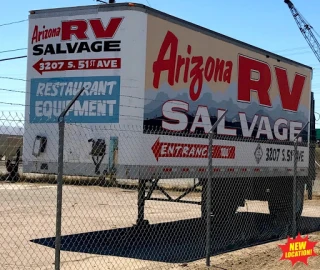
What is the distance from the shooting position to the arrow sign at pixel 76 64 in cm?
907

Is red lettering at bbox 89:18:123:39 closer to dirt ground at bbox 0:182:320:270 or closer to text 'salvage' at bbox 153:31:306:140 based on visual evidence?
text 'salvage' at bbox 153:31:306:140

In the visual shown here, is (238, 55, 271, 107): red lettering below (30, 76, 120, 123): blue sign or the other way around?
the other way around

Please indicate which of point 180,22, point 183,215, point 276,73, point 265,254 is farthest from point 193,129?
point 183,215

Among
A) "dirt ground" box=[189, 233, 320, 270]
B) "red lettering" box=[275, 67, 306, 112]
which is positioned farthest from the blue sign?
"red lettering" box=[275, 67, 306, 112]

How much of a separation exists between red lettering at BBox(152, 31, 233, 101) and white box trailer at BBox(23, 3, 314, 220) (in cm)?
2

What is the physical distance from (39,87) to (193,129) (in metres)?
2.91

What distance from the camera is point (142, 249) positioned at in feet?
31.8

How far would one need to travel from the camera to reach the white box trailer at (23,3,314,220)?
8.99 m

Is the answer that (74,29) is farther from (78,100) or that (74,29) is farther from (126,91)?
(126,91)

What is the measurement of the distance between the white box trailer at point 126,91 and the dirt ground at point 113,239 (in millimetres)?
1366

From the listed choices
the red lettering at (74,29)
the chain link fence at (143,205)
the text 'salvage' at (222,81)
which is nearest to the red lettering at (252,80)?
the text 'salvage' at (222,81)

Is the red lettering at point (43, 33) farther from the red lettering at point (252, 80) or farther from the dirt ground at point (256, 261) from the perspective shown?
the dirt ground at point (256, 261)

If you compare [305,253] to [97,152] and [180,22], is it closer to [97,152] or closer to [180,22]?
[97,152]

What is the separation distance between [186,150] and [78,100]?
2210 millimetres
